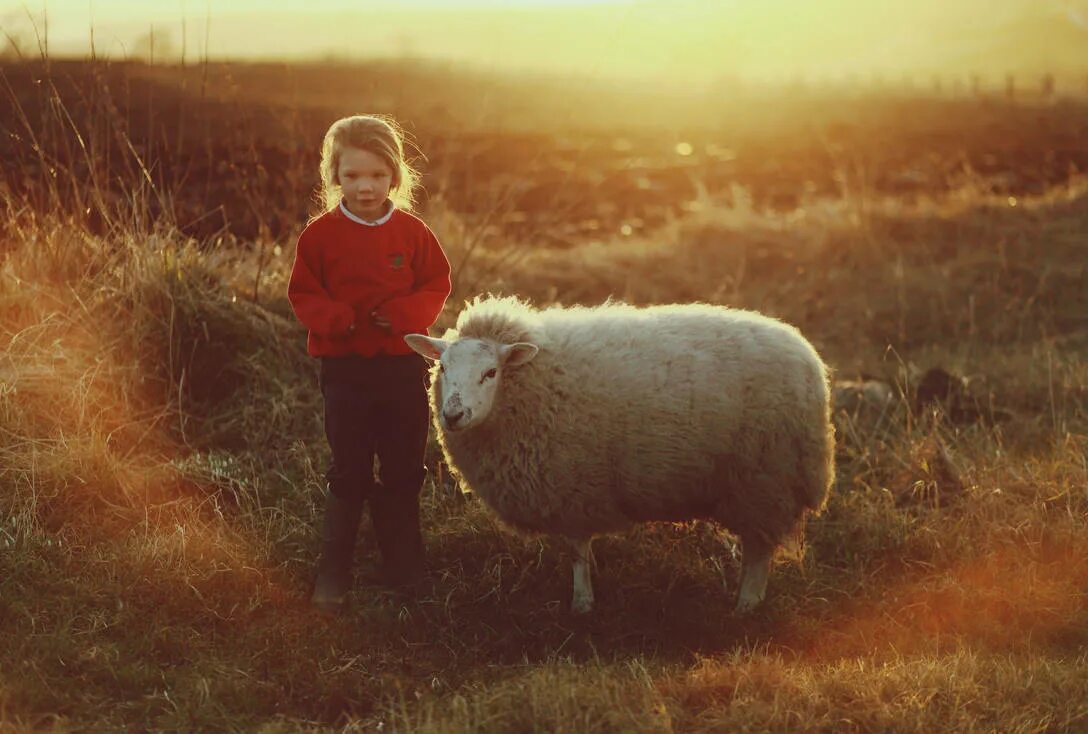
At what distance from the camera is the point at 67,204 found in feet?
23.0

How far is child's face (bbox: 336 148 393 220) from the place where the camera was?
14.5 ft

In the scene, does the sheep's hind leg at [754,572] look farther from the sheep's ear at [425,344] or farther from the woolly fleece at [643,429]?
the sheep's ear at [425,344]

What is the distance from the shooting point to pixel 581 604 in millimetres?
4785

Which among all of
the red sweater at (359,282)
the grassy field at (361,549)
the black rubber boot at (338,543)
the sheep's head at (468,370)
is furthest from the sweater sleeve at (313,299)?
the grassy field at (361,549)

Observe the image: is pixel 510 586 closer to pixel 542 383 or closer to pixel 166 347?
pixel 542 383

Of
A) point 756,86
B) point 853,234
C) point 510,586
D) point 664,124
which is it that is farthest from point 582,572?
point 756,86

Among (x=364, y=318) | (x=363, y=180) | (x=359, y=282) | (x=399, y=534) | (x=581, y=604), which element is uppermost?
(x=363, y=180)

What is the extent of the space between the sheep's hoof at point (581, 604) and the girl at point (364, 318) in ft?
2.41

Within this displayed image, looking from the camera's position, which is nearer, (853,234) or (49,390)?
(49,390)

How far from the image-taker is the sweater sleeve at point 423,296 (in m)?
4.50

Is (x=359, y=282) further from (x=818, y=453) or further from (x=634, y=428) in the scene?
(x=818, y=453)

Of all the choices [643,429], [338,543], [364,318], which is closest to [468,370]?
[364,318]

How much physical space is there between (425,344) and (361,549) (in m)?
1.25

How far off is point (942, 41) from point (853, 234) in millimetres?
67086
